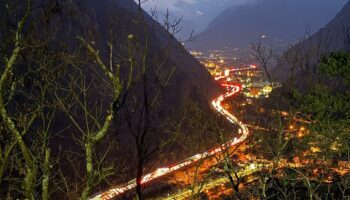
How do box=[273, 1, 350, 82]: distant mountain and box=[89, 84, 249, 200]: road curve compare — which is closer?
box=[273, 1, 350, 82]: distant mountain

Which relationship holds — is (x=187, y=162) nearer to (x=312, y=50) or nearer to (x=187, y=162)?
(x=187, y=162)

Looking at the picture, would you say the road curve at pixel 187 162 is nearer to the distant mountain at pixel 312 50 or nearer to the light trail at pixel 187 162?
the light trail at pixel 187 162

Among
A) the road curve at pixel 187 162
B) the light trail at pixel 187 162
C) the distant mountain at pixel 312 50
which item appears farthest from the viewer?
the light trail at pixel 187 162

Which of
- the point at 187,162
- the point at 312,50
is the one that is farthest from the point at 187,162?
the point at 312,50

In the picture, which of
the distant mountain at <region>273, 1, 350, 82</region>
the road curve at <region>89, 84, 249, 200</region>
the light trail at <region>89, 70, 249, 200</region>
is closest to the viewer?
the distant mountain at <region>273, 1, 350, 82</region>

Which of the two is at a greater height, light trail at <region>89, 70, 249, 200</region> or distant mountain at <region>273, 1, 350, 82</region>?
distant mountain at <region>273, 1, 350, 82</region>

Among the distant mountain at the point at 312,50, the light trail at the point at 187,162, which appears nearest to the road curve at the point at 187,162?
the light trail at the point at 187,162

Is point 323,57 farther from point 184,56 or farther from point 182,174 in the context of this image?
point 184,56

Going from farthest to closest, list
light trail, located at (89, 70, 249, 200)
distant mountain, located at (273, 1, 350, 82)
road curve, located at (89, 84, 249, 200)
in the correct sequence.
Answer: light trail, located at (89, 70, 249, 200)
road curve, located at (89, 84, 249, 200)
distant mountain, located at (273, 1, 350, 82)

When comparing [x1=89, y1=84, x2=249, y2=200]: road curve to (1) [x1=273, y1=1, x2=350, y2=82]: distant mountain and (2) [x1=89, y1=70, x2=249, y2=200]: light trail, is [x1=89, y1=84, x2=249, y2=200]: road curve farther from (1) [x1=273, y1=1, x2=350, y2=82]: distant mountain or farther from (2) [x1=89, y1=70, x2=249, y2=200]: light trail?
(1) [x1=273, y1=1, x2=350, y2=82]: distant mountain

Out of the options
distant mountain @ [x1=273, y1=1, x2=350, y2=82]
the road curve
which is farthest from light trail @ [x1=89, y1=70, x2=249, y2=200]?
distant mountain @ [x1=273, y1=1, x2=350, y2=82]
